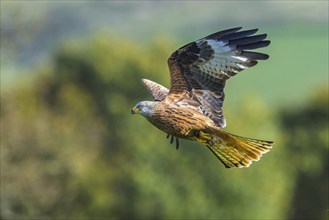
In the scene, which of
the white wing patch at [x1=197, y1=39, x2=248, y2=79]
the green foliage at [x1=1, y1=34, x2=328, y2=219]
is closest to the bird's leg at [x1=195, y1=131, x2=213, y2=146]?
the white wing patch at [x1=197, y1=39, x2=248, y2=79]

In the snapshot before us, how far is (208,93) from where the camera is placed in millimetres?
12703

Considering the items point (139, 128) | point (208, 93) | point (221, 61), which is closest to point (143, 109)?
point (208, 93)

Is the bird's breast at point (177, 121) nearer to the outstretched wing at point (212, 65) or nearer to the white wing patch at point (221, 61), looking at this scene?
the outstretched wing at point (212, 65)

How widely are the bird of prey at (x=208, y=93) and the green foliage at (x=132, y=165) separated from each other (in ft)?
70.4

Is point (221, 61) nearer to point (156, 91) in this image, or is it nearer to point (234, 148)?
point (156, 91)

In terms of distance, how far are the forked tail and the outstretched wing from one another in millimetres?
343

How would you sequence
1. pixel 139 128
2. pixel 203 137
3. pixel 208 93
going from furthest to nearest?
pixel 139 128 → pixel 208 93 → pixel 203 137

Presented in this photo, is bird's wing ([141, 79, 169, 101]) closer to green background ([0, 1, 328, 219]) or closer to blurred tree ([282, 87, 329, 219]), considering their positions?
green background ([0, 1, 328, 219])

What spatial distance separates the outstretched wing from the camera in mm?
12562

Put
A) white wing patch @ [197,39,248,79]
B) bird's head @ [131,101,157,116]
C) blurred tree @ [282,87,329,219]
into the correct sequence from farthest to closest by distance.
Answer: blurred tree @ [282,87,329,219] < white wing patch @ [197,39,248,79] < bird's head @ [131,101,157,116]

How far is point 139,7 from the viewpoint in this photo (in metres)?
80.4

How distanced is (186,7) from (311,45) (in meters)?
24.5

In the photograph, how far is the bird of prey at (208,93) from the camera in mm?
12188

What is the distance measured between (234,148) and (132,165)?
1289 inches
